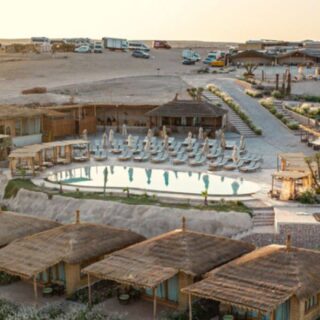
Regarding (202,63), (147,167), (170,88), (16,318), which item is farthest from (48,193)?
(202,63)

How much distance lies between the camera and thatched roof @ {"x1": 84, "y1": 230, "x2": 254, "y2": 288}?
15.2 metres

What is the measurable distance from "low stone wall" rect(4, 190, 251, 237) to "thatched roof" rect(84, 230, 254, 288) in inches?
131

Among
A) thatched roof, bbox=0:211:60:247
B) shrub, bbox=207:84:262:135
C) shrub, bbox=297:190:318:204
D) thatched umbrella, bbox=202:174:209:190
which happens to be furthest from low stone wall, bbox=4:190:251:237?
shrub, bbox=207:84:262:135

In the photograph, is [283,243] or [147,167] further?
[147,167]

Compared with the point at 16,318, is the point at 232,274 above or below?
above

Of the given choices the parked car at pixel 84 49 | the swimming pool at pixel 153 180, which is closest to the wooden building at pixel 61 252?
the swimming pool at pixel 153 180

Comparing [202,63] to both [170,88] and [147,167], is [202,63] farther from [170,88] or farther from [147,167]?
[147,167]

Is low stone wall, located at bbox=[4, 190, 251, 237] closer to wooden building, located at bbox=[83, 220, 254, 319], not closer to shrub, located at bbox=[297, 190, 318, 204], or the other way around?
shrub, located at bbox=[297, 190, 318, 204]

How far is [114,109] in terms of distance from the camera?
3991cm

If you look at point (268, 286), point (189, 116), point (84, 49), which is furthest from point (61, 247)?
point (84, 49)

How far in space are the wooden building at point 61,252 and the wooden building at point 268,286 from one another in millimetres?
3696

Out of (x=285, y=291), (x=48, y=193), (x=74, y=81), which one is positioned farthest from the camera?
(x=74, y=81)

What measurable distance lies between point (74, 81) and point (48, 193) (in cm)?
3814

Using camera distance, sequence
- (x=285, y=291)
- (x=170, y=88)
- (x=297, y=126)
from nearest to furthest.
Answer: (x=285, y=291) < (x=297, y=126) < (x=170, y=88)
